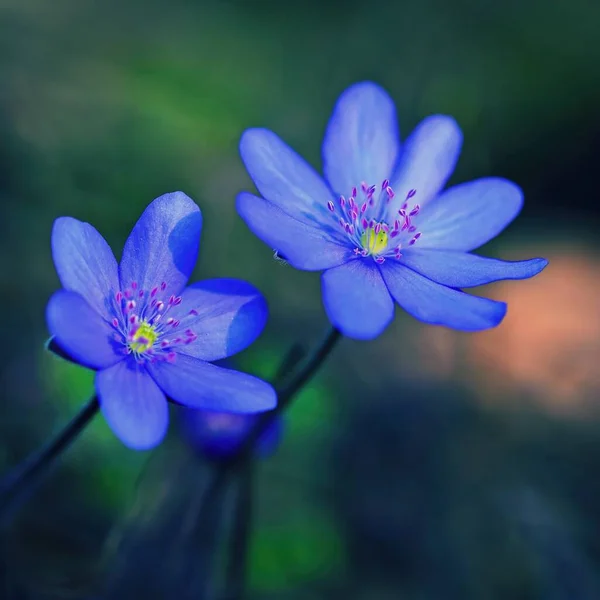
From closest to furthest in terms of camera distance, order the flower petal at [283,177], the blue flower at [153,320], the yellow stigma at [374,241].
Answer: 1. the blue flower at [153,320]
2. the flower petal at [283,177]
3. the yellow stigma at [374,241]

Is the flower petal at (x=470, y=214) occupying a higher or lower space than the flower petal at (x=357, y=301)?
higher

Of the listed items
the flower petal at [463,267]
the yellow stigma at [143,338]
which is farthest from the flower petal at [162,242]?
the flower petal at [463,267]

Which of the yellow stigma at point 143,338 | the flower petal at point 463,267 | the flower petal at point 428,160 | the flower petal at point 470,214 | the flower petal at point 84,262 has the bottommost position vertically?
the yellow stigma at point 143,338

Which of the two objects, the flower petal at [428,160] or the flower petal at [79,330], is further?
the flower petal at [428,160]

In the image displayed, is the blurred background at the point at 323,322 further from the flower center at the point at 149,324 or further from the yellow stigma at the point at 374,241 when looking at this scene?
the yellow stigma at the point at 374,241

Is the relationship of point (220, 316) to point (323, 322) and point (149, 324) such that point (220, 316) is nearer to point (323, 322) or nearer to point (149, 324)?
point (149, 324)

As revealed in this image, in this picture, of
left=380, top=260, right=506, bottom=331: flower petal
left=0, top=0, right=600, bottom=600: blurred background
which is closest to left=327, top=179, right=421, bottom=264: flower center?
left=380, top=260, right=506, bottom=331: flower petal

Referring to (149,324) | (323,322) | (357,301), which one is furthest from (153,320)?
(323,322)
